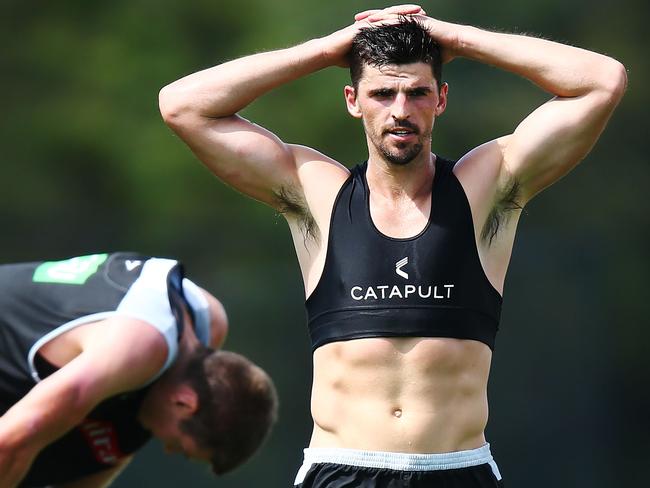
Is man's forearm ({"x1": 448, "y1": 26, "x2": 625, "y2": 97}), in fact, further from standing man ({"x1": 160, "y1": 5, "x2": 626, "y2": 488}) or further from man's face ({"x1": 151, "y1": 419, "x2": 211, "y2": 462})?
man's face ({"x1": 151, "y1": 419, "x2": 211, "y2": 462})

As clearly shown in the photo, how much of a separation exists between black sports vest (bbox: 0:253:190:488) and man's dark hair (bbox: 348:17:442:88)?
0.98 metres

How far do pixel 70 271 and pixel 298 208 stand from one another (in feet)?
2.73

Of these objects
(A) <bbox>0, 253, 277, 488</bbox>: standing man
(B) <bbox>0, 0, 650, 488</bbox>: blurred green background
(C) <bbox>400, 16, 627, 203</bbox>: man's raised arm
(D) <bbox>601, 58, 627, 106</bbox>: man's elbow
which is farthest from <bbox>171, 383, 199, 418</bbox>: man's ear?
(B) <bbox>0, 0, 650, 488</bbox>: blurred green background

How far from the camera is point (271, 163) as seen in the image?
4.23m

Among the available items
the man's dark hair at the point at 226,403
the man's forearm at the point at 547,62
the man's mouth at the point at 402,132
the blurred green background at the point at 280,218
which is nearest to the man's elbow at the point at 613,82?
the man's forearm at the point at 547,62

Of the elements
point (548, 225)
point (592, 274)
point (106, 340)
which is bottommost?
point (548, 225)

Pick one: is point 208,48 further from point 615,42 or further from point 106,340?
point 106,340

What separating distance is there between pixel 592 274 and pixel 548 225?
7.72ft

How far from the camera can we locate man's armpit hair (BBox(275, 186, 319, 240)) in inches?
166

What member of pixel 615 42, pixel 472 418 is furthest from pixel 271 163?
pixel 615 42

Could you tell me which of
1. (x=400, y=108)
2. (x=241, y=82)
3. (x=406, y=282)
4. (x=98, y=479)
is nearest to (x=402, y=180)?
(x=400, y=108)

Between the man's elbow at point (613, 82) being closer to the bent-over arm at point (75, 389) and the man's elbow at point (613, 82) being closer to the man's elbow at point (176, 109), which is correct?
the man's elbow at point (176, 109)

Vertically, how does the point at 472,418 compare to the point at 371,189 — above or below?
below

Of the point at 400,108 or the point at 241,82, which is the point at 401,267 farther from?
the point at 241,82
